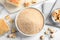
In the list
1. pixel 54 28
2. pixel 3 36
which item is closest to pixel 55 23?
pixel 54 28

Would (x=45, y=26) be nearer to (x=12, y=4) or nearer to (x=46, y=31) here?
(x=46, y=31)

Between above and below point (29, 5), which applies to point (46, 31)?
below

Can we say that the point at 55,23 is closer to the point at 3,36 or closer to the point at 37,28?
the point at 37,28

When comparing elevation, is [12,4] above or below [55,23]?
above

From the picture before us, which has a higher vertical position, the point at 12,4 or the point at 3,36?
the point at 12,4

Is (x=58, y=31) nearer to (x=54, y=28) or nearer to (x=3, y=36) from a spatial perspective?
(x=54, y=28)

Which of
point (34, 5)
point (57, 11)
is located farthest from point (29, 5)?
point (57, 11)

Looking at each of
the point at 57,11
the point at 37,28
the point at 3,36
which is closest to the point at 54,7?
the point at 57,11
